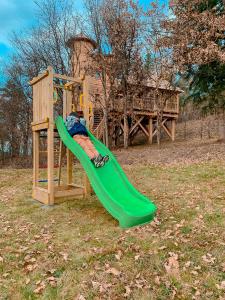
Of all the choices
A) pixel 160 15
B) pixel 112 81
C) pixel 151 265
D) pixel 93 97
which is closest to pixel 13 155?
pixel 93 97

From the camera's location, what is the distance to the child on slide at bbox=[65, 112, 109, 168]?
6.29 metres

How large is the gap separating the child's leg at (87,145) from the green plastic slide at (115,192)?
0.15 metres

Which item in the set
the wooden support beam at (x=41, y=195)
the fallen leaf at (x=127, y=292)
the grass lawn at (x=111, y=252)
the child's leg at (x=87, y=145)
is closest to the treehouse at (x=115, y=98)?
the wooden support beam at (x=41, y=195)

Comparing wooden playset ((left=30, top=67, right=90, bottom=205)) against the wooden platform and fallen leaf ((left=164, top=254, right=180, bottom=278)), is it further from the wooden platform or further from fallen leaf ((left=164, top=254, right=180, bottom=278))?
fallen leaf ((left=164, top=254, right=180, bottom=278))

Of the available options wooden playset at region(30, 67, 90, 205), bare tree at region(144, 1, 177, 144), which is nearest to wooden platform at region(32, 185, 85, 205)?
wooden playset at region(30, 67, 90, 205)

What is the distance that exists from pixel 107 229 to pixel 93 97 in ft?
51.8

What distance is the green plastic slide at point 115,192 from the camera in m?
5.14

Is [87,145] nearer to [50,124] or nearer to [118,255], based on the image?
[50,124]

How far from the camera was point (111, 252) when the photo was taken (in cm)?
435

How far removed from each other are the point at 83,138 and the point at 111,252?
10.2 ft

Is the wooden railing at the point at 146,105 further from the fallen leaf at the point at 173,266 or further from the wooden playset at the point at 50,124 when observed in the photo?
the fallen leaf at the point at 173,266

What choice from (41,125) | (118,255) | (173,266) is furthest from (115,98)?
(173,266)

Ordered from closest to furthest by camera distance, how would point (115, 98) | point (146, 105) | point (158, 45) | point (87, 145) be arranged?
point (87, 145)
point (158, 45)
point (115, 98)
point (146, 105)

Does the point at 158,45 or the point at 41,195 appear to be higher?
the point at 158,45
